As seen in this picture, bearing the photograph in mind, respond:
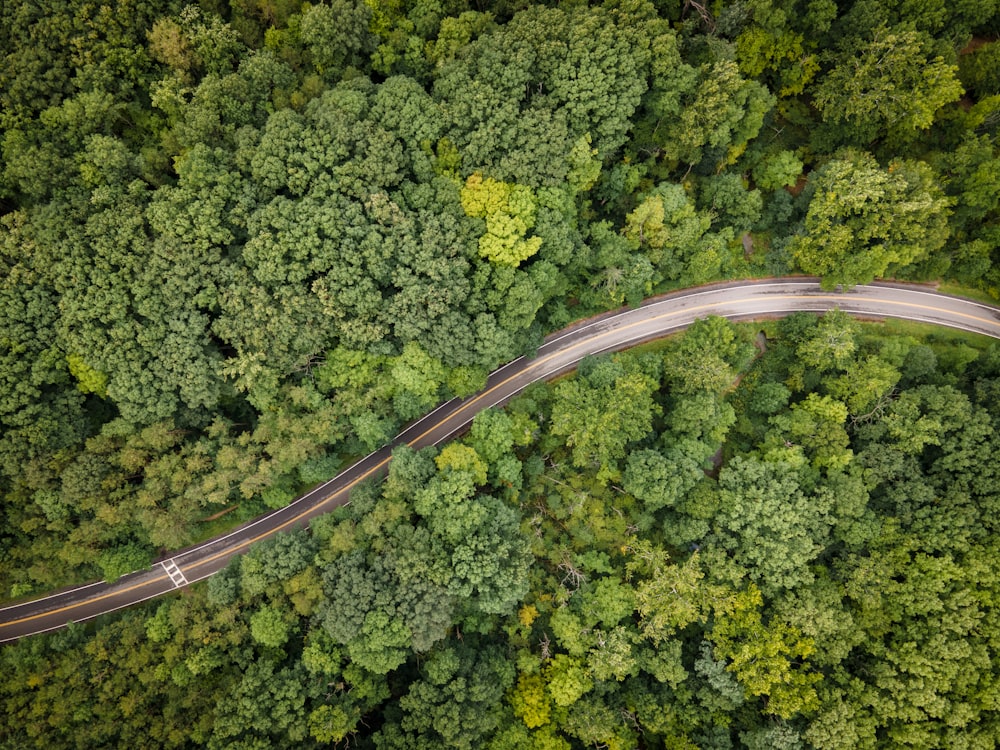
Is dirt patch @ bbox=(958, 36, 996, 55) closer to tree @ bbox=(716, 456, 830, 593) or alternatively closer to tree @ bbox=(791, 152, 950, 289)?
tree @ bbox=(791, 152, 950, 289)

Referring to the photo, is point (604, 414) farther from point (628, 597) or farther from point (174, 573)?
point (174, 573)

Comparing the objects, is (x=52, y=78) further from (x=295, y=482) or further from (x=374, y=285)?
(x=295, y=482)

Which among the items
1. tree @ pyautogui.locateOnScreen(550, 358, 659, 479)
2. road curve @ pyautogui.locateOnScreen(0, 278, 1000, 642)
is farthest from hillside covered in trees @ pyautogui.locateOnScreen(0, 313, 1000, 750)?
road curve @ pyautogui.locateOnScreen(0, 278, 1000, 642)

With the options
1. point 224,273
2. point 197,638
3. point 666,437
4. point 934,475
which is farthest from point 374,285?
point 934,475

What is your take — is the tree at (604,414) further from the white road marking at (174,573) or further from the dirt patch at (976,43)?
the dirt patch at (976,43)

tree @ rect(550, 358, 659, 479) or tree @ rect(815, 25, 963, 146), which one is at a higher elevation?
tree @ rect(815, 25, 963, 146)
